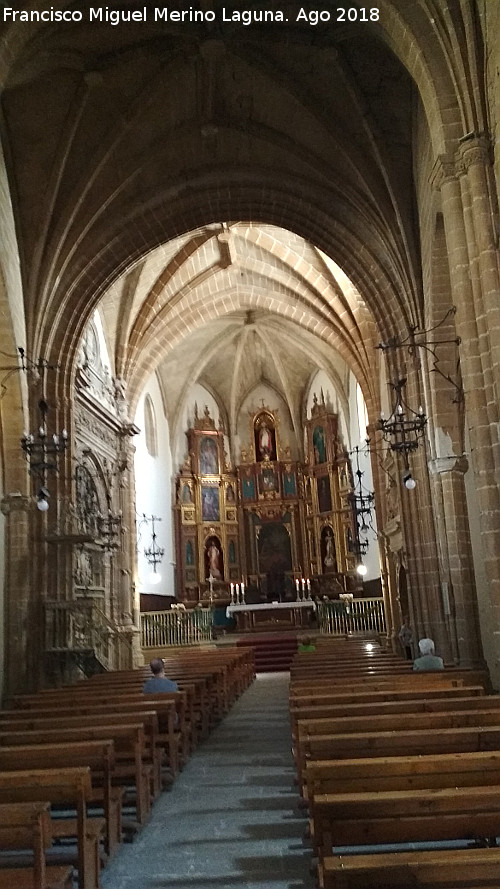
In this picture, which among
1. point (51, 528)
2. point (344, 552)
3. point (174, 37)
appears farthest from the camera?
point (344, 552)

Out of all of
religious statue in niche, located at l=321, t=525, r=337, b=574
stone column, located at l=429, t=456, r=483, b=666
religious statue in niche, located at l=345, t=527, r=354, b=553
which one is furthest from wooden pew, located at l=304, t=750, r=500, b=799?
religious statue in niche, located at l=321, t=525, r=337, b=574

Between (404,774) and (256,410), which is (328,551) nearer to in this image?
(256,410)

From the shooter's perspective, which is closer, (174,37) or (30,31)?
(30,31)

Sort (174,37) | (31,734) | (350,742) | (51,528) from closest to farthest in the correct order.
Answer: (350,742), (31,734), (174,37), (51,528)

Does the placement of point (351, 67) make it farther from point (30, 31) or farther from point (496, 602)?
point (496, 602)

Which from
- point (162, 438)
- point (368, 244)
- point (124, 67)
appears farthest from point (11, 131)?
point (162, 438)

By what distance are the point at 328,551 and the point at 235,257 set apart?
42.9ft

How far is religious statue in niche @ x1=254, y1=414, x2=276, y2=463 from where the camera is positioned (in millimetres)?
33094

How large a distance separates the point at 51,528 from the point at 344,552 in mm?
15714

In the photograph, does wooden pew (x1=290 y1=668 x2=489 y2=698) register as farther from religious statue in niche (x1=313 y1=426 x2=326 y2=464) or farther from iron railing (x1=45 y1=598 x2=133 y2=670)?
religious statue in niche (x1=313 y1=426 x2=326 y2=464)

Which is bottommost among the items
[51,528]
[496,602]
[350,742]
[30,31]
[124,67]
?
[350,742]

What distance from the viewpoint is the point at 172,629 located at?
77.0ft

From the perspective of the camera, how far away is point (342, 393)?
28891 millimetres

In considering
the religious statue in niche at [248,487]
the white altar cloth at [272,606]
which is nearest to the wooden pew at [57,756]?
the white altar cloth at [272,606]
